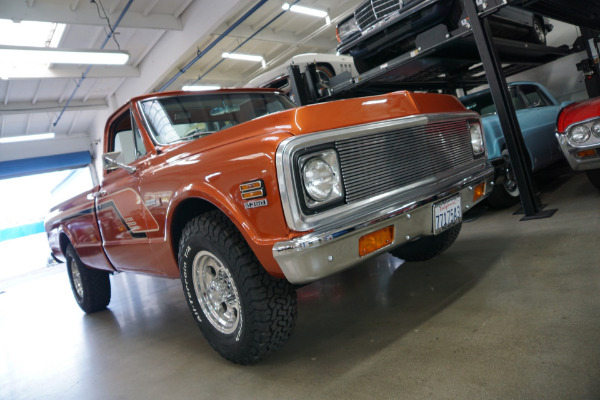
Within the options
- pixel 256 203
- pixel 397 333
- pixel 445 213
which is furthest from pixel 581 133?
pixel 256 203

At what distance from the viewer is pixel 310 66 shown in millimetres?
5301

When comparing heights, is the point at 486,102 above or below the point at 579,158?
above

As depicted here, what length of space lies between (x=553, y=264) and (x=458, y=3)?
2.54 meters

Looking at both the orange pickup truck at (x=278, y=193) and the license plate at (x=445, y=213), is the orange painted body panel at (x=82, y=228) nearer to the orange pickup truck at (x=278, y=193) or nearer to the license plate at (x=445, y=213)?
the orange pickup truck at (x=278, y=193)

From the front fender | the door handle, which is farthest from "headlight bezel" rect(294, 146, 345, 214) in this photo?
the door handle

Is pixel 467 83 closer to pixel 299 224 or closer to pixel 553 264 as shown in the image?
pixel 553 264

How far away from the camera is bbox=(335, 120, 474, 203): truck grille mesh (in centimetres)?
187

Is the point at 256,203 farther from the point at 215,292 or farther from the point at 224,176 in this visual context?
the point at 215,292

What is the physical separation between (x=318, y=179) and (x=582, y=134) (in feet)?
9.08

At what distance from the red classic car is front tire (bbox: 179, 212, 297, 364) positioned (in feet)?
9.21

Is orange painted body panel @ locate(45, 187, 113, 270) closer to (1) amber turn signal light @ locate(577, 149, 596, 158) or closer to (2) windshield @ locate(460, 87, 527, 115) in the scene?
(1) amber turn signal light @ locate(577, 149, 596, 158)

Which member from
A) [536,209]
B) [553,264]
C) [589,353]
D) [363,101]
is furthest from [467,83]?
[589,353]

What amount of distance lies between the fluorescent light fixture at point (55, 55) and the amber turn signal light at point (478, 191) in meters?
8.27

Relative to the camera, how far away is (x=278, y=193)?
170 cm
